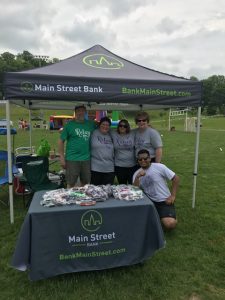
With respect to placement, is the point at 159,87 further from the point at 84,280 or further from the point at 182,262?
the point at 84,280

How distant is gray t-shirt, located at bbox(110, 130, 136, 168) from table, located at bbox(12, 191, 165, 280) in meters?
1.38

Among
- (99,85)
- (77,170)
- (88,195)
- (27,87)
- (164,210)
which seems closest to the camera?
(88,195)

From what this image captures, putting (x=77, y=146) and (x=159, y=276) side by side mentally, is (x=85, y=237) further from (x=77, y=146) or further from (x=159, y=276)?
(x=77, y=146)

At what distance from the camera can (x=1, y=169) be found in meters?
5.42

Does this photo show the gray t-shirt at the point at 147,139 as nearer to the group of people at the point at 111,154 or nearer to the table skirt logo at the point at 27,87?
the group of people at the point at 111,154

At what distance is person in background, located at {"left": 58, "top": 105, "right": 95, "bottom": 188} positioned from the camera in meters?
4.40

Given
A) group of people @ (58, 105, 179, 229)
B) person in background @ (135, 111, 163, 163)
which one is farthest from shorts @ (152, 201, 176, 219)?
person in background @ (135, 111, 163, 163)

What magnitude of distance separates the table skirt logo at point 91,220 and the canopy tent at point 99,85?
1.70 metres

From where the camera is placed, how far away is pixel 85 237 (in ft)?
9.97

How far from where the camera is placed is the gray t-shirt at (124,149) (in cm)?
451

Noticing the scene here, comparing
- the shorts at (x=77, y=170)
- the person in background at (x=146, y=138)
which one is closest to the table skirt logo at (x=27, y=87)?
the shorts at (x=77, y=170)

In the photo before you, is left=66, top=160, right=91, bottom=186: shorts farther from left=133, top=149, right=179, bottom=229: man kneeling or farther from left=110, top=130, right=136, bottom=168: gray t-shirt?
left=133, top=149, right=179, bottom=229: man kneeling

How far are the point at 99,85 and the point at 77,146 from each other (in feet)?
3.24

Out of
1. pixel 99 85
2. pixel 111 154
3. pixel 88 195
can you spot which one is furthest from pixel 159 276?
pixel 99 85
